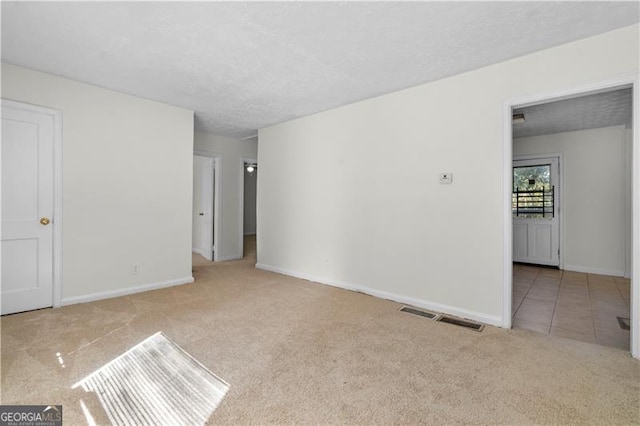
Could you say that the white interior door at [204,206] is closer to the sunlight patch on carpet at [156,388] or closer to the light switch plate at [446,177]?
the sunlight patch on carpet at [156,388]

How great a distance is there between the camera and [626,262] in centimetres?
494

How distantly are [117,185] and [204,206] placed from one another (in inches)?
107

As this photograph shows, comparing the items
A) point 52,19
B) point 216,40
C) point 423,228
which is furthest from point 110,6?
point 423,228

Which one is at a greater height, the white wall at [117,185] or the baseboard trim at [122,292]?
the white wall at [117,185]

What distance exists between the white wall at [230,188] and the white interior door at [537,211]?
18.9 ft

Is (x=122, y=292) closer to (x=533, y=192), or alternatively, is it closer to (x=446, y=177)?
(x=446, y=177)

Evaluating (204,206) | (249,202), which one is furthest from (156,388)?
(249,202)

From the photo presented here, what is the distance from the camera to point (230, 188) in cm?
622

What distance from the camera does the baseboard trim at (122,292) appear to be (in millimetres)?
3447

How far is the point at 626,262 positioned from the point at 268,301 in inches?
228

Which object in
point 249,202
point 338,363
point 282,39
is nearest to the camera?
point 338,363

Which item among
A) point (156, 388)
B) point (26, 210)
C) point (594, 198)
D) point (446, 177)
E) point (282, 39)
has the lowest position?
point (156, 388)

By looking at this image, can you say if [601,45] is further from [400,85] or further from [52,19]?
[52,19]

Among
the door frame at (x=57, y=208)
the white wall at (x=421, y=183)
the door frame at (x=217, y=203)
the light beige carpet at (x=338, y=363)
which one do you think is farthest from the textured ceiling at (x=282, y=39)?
the light beige carpet at (x=338, y=363)
